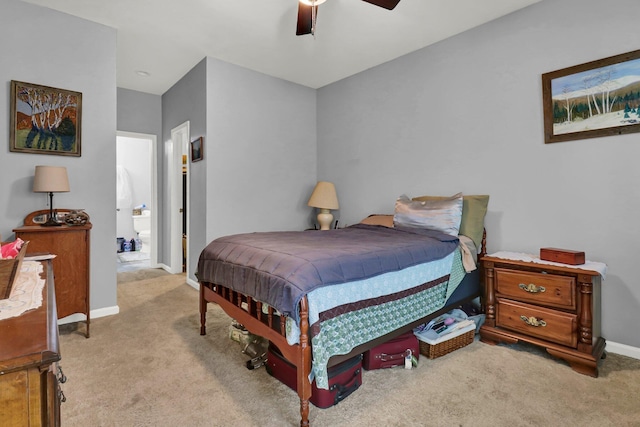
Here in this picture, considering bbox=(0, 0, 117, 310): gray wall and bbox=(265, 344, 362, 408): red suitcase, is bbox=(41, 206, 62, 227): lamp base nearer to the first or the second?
bbox=(0, 0, 117, 310): gray wall

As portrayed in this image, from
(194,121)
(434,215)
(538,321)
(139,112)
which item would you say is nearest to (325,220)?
(434,215)

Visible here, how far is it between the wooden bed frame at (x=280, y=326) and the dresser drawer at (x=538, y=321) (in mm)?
327

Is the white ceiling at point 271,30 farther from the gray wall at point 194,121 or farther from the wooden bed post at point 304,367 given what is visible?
the wooden bed post at point 304,367

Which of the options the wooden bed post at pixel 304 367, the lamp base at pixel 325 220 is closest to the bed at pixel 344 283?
the wooden bed post at pixel 304 367

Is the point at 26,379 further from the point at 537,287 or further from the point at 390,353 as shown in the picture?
the point at 537,287

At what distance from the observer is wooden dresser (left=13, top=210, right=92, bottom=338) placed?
2.54m

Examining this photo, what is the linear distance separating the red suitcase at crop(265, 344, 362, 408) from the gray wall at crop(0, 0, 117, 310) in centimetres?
213

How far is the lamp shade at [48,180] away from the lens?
103 inches

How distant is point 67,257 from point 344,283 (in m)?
2.31

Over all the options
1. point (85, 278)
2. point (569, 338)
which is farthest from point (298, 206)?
point (569, 338)

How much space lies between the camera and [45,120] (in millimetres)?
2855

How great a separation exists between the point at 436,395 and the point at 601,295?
161cm

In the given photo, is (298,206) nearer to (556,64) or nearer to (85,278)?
(85,278)

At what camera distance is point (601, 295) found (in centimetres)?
246
